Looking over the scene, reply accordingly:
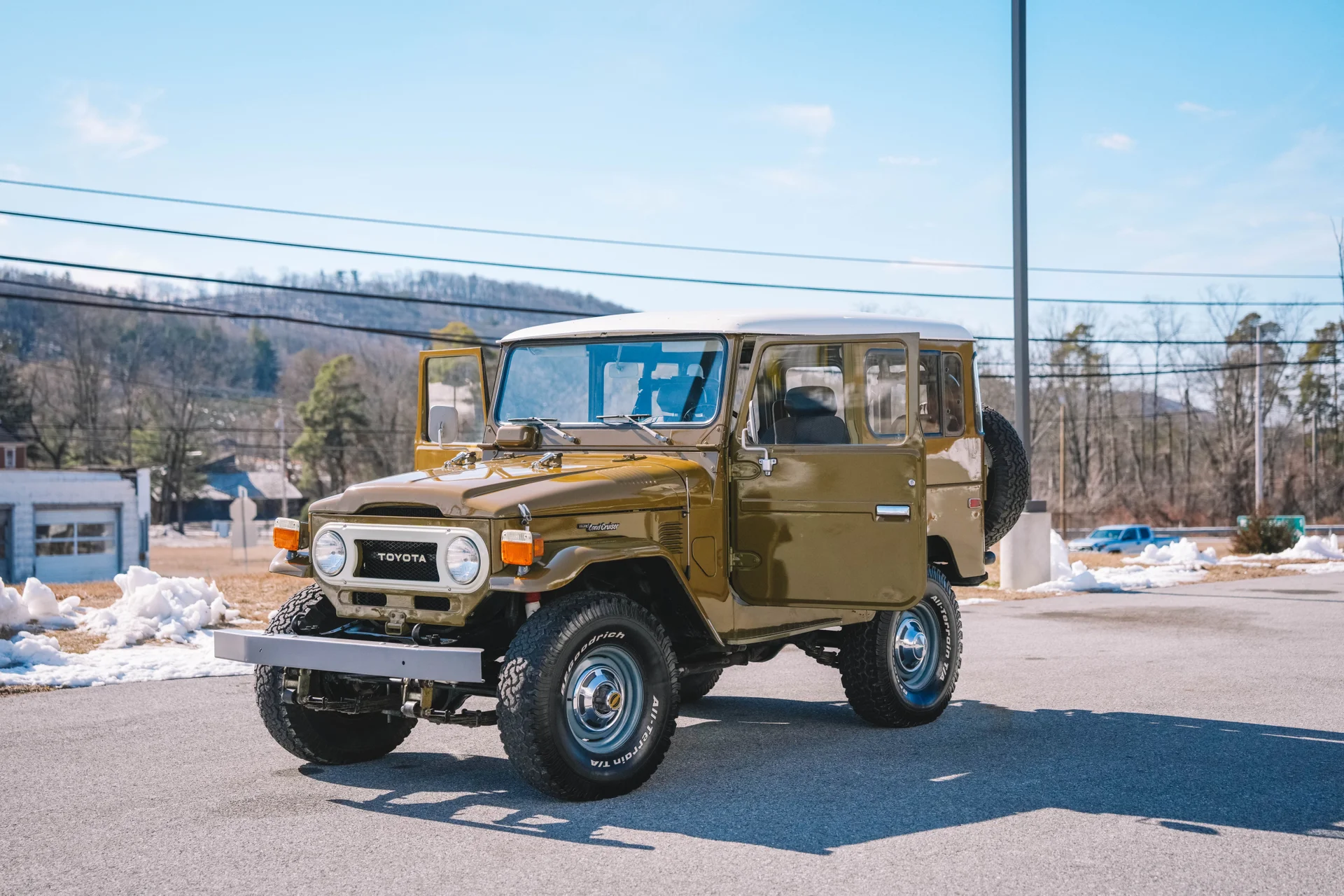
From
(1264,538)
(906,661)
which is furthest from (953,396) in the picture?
(1264,538)

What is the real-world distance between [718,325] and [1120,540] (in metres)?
40.3

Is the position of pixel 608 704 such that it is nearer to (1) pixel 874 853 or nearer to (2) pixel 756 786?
(2) pixel 756 786

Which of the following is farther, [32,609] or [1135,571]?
[1135,571]

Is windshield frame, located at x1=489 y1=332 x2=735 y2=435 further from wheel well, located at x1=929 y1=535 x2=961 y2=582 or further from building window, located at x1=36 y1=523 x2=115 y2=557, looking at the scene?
building window, located at x1=36 y1=523 x2=115 y2=557

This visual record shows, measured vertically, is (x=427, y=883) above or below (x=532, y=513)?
below

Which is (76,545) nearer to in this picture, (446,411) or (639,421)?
(446,411)

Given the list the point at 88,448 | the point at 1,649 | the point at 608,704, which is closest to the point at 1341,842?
the point at 608,704

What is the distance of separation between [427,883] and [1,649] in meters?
7.24

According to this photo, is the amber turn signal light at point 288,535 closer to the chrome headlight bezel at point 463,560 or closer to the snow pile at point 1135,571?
the chrome headlight bezel at point 463,560

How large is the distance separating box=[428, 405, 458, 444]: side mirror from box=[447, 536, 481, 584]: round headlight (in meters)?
2.13

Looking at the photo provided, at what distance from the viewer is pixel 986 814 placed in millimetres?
5918

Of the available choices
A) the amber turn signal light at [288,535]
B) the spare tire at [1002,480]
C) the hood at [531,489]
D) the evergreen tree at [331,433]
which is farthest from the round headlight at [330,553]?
the evergreen tree at [331,433]

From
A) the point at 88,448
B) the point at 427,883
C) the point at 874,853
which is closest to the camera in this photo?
the point at 427,883

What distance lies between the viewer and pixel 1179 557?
22.2 meters
